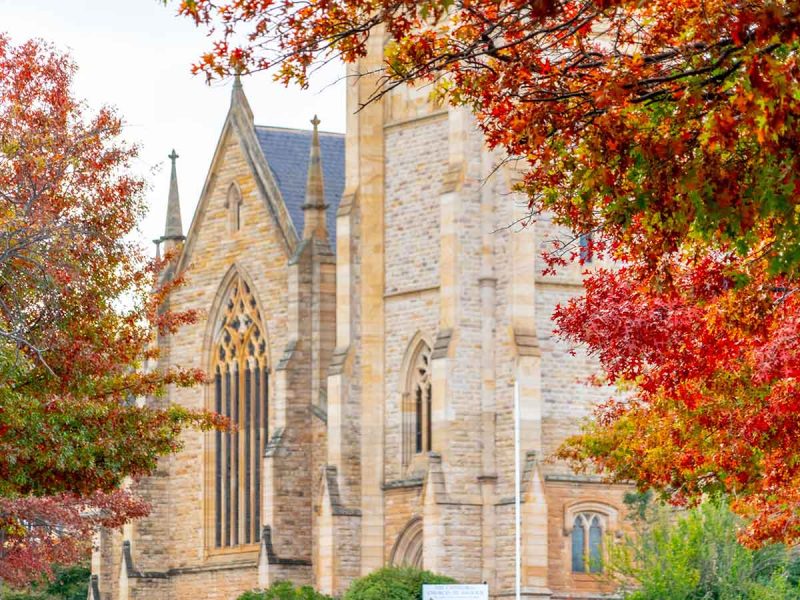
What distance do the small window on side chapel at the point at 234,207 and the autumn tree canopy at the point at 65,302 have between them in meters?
26.6

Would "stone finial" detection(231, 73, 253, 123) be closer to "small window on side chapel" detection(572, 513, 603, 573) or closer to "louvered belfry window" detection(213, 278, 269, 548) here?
"louvered belfry window" detection(213, 278, 269, 548)

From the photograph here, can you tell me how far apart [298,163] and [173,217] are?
4116 millimetres

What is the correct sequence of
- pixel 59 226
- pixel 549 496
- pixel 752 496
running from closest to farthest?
pixel 59 226 → pixel 752 496 → pixel 549 496

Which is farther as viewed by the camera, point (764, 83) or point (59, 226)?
point (59, 226)

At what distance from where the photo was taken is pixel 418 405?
48.6m

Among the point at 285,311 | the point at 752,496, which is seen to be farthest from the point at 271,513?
the point at 752,496

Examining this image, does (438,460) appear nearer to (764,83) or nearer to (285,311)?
(285,311)

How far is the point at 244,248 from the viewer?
55688 millimetres

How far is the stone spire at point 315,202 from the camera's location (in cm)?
5231

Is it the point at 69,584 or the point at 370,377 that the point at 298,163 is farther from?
the point at 69,584

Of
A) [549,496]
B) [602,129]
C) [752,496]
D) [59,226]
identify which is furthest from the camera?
[549,496]

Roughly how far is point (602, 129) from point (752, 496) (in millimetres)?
15282

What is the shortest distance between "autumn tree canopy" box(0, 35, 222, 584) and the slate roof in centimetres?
2594

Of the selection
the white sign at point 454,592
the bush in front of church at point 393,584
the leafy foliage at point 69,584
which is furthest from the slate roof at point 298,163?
the white sign at point 454,592
